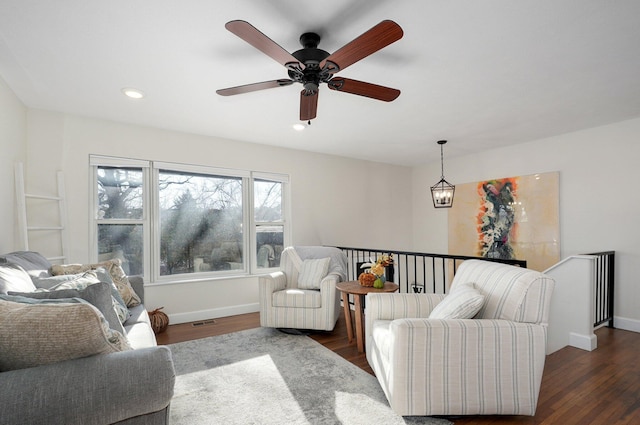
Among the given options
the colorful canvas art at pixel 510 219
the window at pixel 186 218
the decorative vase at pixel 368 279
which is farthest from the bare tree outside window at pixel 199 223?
the colorful canvas art at pixel 510 219

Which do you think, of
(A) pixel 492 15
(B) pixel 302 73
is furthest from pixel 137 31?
(A) pixel 492 15

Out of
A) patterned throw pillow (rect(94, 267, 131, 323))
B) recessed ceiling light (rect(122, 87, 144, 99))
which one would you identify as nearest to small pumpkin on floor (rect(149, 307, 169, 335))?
patterned throw pillow (rect(94, 267, 131, 323))

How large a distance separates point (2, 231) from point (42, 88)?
124 centimetres

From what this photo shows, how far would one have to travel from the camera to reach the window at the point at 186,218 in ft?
11.8

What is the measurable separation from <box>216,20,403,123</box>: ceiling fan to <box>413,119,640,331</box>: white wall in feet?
9.75

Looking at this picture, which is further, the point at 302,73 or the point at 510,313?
the point at 302,73

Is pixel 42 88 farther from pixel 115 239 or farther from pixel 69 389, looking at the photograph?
pixel 69 389

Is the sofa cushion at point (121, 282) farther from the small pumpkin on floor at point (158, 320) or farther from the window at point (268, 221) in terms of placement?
the window at point (268, 221)

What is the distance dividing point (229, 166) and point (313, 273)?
186cm

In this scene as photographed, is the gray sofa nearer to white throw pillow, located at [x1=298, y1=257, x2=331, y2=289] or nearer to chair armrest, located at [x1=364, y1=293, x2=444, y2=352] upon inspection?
chair armrest, located at [x1=364, y1=293, x2=444, y2=352]

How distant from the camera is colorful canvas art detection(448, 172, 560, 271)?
4.23m

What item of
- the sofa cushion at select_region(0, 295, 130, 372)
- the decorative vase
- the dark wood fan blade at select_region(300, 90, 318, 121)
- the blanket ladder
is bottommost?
the decorative vase

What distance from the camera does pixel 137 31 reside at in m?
1.91

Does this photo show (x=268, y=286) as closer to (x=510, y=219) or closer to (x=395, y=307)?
(x=395, y=307)
